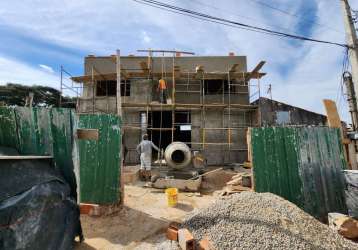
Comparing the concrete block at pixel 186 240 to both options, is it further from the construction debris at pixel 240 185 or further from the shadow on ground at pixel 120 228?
the construction debris at pixel 240 185

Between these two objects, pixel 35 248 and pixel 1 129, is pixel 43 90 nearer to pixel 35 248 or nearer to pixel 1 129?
pixel 1 129

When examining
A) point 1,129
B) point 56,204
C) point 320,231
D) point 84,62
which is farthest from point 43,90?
point 320,231

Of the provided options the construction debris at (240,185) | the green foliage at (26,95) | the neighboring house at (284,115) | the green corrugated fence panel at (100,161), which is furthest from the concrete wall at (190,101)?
the green foliage at (26,95)

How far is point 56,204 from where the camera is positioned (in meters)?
3.71

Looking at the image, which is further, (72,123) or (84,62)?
(84,62)

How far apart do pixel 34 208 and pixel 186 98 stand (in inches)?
502

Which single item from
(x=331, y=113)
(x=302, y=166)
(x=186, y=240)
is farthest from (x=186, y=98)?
(x=186, y=240)

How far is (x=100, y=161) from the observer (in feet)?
19.2

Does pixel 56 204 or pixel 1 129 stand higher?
pixel 1 129

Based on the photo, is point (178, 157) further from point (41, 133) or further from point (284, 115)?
point (284, 115)

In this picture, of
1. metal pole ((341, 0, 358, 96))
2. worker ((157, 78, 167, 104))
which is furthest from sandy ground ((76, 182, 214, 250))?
worker ((157, 78, 167, 104))

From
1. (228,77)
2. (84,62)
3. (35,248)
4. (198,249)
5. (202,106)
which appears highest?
(84,62)

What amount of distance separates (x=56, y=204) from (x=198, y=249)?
2316 millimetres

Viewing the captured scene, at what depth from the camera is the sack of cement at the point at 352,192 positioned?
16.9ft
